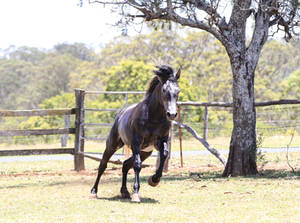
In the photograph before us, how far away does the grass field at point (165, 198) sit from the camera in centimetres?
564

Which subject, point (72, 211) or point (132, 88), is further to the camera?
point (132, 88)

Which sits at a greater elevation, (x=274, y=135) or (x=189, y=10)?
(x=189, y=10)

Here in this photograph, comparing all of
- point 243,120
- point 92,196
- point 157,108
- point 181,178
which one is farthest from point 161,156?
point 243,120

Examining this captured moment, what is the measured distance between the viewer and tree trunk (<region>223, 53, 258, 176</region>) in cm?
966

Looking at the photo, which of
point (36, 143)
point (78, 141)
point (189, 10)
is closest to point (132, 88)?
point (36, 143)

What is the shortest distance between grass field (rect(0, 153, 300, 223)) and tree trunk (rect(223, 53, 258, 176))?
1.48 ft

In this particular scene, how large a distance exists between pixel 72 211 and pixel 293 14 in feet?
21.6

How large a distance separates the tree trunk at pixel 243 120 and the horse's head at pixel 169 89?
3150 mm

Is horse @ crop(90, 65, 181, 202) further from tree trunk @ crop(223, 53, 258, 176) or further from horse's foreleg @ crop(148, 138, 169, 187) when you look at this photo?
tree trunk @ crop(223, 53, 258, 176)

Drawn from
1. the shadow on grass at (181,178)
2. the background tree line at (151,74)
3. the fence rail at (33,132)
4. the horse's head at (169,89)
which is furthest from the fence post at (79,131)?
the background tree line at (151,74)

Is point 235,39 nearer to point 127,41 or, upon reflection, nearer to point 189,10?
point 189,10

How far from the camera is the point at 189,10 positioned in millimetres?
10016

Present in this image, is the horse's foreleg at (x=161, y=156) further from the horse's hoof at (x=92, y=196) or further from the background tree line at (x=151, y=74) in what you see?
the background tree line at (x=151, y=74)

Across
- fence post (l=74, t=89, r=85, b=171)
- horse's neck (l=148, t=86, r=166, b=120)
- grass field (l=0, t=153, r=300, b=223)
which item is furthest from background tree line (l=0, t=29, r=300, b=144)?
horse's neck (l=148, t=86, r=166, b=120)
